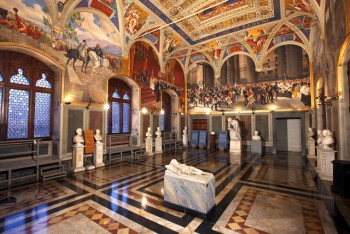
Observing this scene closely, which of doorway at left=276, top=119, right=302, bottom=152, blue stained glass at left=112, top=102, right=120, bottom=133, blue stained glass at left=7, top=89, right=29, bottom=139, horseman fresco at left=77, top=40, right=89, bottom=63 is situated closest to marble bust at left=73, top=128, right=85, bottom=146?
blue stained glass at left=7, top=89, right=29, bottom=139

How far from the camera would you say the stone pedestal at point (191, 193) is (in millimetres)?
3336

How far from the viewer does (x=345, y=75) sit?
4.80 metres

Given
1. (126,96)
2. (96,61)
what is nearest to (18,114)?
(96,61)

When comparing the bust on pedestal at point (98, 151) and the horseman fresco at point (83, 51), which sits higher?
the horseman fresco at point (83, 51)

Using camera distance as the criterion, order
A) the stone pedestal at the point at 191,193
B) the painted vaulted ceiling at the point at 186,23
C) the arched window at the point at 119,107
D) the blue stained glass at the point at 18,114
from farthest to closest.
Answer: the arched window at the point at 119,107 → the painted vaulted ceiling at the point at 186,23 → the blue stained glass at the point at 18,114 → the stone pedestal at the point at 191,193

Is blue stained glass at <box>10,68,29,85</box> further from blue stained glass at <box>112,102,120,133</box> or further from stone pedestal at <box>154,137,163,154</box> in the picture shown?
stone pedestal at <box>154,137,163,154</box>

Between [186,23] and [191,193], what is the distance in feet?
30.7

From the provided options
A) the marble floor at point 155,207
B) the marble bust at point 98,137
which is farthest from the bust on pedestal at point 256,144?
the marble bust at point 98,137

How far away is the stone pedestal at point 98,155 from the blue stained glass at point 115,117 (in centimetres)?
196

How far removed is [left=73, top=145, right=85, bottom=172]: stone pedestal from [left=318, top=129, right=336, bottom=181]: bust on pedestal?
343 inches

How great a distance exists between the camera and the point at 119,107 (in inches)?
387

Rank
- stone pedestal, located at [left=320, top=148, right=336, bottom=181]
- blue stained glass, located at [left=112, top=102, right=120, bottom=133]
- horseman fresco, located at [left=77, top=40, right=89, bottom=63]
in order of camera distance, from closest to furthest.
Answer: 1. stone pedestal, located at [left=320, top=148, right=336, bottom=181]
2. horseman fresco, located at [left=77, top=40, right=89, bottom=63]
3. blue stained glass, located at [left=112, top=102, right=120, bottom=133]

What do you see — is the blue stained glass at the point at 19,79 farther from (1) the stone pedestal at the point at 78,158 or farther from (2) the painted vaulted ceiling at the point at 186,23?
(1) the stone pedestal at the point at 78,158

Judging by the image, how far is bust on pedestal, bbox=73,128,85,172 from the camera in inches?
263
